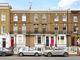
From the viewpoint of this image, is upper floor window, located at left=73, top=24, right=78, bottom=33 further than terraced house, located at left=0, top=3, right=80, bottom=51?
Yes

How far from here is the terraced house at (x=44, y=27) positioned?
60.8 m

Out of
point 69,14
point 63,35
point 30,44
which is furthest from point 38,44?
point 69,14

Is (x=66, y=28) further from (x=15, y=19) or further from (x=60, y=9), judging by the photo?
(x=15, y=19)

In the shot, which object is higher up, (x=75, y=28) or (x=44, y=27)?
(x=44, y=27)

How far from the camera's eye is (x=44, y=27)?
6122 centimetres

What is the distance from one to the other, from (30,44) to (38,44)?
6.08 ft

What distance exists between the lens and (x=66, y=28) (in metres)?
61.2

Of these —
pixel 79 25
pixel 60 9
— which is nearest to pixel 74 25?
pixel 79 25

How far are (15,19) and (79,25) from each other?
14943 mm

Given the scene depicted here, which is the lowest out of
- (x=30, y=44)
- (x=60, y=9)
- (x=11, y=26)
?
(x=30, y=44)

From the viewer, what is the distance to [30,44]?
6078 centimetres

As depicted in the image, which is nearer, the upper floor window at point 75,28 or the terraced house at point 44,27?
the terraced house at point 44,27

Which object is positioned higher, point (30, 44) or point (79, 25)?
point (79, 25)

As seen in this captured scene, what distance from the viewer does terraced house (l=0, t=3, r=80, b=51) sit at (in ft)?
199
